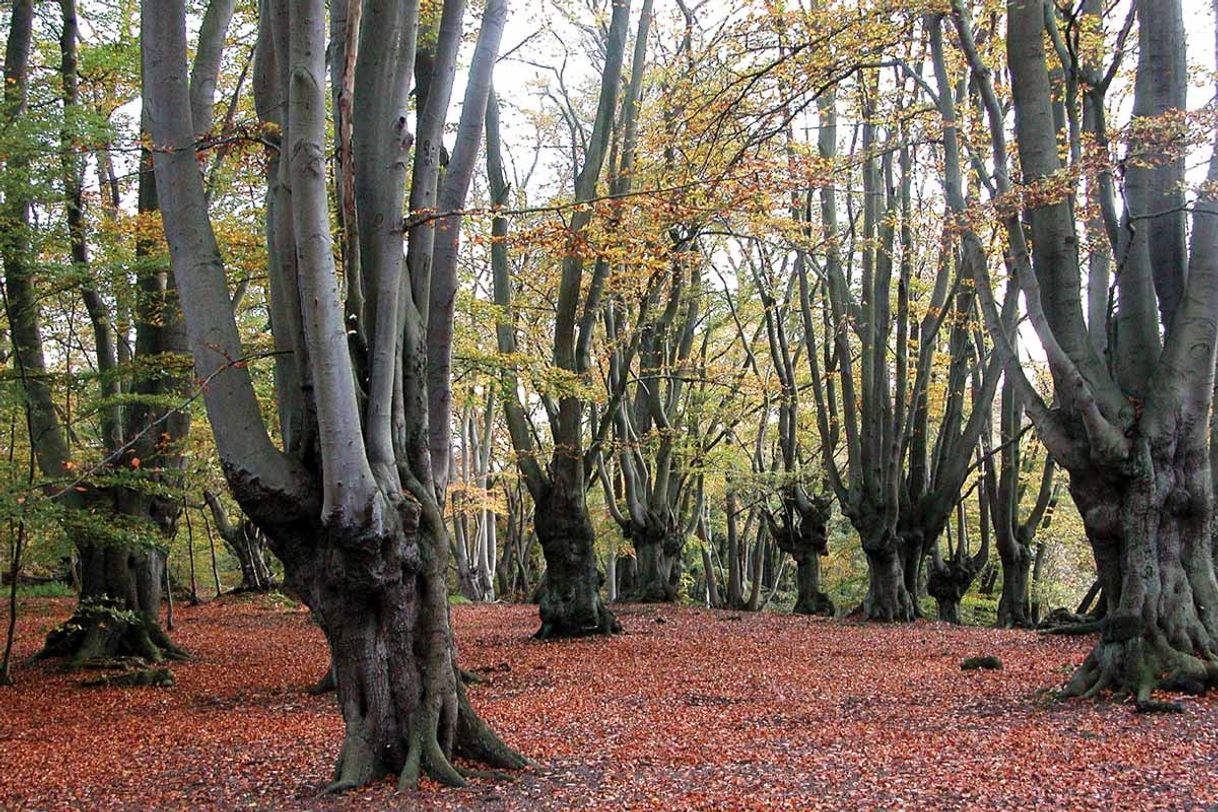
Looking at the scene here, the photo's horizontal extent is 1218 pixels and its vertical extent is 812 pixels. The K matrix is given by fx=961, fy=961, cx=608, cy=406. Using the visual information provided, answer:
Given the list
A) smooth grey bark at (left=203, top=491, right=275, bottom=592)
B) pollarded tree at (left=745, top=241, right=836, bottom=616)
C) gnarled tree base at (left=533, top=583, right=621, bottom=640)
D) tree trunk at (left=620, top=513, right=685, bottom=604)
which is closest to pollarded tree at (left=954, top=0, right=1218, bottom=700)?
gnarled tree base at (left=533, top=583, right=621, bottom=640)

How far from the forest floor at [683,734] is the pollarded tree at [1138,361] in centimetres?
76

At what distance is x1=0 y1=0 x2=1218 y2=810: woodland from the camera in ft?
17.7

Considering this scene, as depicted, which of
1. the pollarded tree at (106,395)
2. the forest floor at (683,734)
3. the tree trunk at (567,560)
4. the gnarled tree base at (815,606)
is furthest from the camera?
the gnarled tree base at (815,606)

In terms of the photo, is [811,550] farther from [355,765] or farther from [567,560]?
[355,765]

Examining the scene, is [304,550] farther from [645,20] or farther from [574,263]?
[645,20]

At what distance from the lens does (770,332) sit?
17.3m

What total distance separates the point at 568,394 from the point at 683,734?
645 cm

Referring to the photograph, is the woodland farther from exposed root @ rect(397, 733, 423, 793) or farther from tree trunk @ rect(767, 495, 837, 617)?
tree trunk @ rect(767, 495, 837, 617)

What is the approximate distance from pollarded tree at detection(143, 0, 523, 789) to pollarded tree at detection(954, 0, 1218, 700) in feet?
15.3

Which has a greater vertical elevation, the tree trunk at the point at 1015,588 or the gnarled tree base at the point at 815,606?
the tree trunk at the point at 1015,588

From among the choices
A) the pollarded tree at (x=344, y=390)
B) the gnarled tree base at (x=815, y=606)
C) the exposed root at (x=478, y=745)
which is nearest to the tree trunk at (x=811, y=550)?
the gnarled tree base at (x=815, y=606)

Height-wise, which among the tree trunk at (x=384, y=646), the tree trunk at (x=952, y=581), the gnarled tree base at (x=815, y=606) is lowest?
the gnarled tree base at (x=815, y=606)

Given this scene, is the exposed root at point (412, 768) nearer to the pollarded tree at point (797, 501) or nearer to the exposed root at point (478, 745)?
the exposed root at point (478, 745)

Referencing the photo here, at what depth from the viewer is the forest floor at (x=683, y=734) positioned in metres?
5.09
